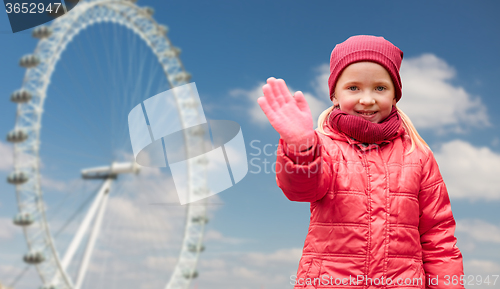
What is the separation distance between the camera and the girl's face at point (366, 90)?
1429mm

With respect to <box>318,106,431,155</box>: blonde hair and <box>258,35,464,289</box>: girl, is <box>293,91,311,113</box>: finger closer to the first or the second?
<box>258,35,464,289</box>: girl

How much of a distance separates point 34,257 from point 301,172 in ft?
26.0

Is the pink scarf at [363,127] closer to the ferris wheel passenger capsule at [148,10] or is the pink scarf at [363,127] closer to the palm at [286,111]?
the palm at [286,111]

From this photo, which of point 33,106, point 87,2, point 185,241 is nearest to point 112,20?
point 87,2

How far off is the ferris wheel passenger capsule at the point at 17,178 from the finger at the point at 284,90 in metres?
7.53

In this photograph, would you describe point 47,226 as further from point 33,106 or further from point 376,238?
point 376,238

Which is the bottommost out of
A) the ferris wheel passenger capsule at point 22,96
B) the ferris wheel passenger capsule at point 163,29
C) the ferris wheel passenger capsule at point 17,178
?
the ferris wheel passenger capsule at point 17,178

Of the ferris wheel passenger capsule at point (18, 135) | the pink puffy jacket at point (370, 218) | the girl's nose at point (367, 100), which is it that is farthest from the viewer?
the ferris wheel passenger capsule at point (18, 135)

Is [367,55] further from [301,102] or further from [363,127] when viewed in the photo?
[301,102]

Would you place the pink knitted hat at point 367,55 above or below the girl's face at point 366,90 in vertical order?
above

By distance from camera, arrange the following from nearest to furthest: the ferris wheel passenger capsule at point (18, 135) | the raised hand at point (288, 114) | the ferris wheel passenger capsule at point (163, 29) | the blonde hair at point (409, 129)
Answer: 1. the raised hand at point (288, 114)
2. the blonde hair at point (409, 129)
3. the ferris wheel passenger capsule at point (18, 135)
4. the ferris wheel passenger capsule at point (163, 29)

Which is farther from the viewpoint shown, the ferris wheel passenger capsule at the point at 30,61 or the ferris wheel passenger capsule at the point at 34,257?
the ferris wheel passenger capsule at the point at 30,61

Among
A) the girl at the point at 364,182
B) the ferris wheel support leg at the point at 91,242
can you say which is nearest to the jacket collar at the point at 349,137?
the girl at the point at 364,182

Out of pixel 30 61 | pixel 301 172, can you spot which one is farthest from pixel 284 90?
pixel 30 61
